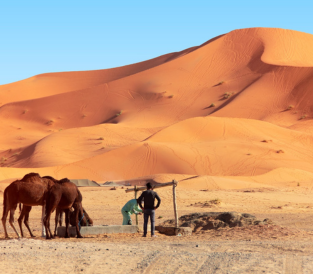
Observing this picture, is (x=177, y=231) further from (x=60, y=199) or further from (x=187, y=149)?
(x=187, y=149)

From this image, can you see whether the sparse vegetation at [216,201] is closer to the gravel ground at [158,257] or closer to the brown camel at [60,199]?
the brown camel at [60,199]

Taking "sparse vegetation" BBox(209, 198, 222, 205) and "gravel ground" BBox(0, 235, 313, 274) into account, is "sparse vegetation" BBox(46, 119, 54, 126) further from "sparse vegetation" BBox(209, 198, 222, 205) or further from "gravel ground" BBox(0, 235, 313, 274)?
"gravel ground" BBox(0, 235, 313, 274)

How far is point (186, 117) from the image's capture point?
6234 centimetres

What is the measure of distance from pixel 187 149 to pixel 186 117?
22.4 m

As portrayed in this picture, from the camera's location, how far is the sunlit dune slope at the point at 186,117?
3969cm

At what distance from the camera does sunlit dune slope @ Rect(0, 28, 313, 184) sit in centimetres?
3969

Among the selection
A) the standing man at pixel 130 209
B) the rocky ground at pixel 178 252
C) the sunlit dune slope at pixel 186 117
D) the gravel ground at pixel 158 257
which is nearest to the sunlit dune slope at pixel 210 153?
the sunlit dune slope at pixel 186 117

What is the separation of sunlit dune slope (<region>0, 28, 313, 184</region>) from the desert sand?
143 millimetres

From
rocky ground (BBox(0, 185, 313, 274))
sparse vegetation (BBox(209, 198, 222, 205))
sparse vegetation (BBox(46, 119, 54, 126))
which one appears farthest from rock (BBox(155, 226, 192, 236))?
sparse vegetation (BBox(46, 119, 54, 126))

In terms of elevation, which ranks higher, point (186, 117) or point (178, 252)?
point (186, 117)

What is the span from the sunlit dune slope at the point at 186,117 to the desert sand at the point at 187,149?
14 centimetres

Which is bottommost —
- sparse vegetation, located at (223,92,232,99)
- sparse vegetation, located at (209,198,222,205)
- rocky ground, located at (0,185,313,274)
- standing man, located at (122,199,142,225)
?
rocky ground, located at (0,185,313,274)

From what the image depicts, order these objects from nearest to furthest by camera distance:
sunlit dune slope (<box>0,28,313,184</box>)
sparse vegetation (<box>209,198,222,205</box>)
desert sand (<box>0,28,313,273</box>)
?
1. desert sand (<box>0,28,313,273</box>)
2. sparse vegetation (<box>209,198,222,205</box>)
3. sunlit dune slope (<box>0,28,313,184</box>)

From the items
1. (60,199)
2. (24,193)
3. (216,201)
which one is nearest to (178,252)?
(60,199)
